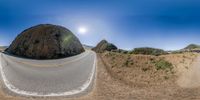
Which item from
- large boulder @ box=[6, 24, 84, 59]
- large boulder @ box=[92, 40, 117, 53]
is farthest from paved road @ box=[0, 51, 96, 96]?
large boulder @ box=[92, 40, 117, 53]

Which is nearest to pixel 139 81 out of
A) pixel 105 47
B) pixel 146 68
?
pixel 146 68

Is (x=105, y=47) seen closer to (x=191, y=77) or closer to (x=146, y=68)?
(x=146, y=68)

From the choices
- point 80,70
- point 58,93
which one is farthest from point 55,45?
point 58,93

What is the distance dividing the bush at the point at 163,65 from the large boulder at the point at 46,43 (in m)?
21.5

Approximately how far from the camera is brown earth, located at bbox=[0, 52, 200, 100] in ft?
65.2

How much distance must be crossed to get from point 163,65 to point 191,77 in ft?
13.1

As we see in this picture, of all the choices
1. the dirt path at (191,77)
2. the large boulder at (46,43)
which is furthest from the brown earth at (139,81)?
the large boulder at (46,43)

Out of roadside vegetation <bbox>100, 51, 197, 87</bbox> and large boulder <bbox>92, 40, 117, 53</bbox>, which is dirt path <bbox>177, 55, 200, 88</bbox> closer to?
roadside vegetation <bbox>100, 51, 197, 87</bbox>

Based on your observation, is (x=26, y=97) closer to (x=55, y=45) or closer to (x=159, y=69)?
(x=159, y=69)

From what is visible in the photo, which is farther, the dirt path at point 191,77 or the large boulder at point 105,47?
the large boulder at point 105,47

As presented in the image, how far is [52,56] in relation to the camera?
47.0 meters

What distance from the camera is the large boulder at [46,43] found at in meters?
48.5

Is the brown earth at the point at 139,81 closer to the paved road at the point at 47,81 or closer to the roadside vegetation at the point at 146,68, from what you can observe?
the roadside vegetation at the point at 146,68

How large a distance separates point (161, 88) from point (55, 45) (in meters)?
31.1
